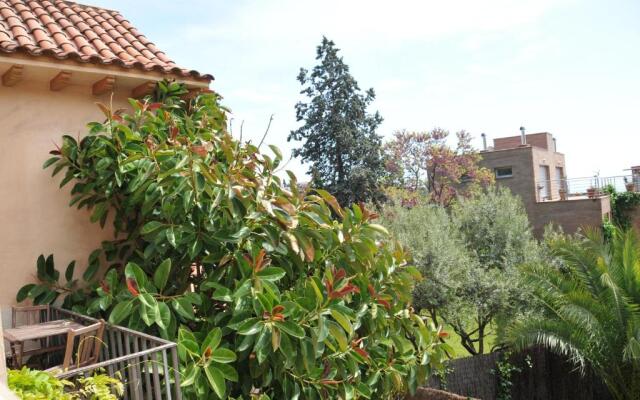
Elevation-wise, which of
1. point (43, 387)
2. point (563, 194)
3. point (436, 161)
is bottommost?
point (43, 387)

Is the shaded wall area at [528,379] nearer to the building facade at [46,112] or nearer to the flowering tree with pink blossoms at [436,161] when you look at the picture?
the building facade at [46,112]

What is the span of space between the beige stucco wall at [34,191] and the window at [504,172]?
30106mm

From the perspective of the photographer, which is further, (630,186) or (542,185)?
(542,185)

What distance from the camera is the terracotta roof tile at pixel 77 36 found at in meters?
5.50

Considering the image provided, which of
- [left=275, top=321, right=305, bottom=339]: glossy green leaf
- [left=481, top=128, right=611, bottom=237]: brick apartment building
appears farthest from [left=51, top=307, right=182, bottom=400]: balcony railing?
[left=481, top=128, right=611, bottom=237]: brick apartment building

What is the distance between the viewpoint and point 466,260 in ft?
40.3

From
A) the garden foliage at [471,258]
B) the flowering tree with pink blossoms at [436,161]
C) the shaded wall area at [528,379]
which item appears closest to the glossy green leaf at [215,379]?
the shaded wall area at [528,379]

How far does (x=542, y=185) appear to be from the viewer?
33.8 m

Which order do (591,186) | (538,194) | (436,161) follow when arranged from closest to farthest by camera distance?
(591,186), (436,161), (538,194)

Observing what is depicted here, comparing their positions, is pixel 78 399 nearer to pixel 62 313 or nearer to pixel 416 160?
pixel 62 313

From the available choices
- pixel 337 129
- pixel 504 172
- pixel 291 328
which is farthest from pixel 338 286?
pixel 504 172

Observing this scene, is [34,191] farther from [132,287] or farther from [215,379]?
[215,379]

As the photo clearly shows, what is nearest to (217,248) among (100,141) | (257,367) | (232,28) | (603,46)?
(257,367)

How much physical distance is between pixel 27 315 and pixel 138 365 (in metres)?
2.05
